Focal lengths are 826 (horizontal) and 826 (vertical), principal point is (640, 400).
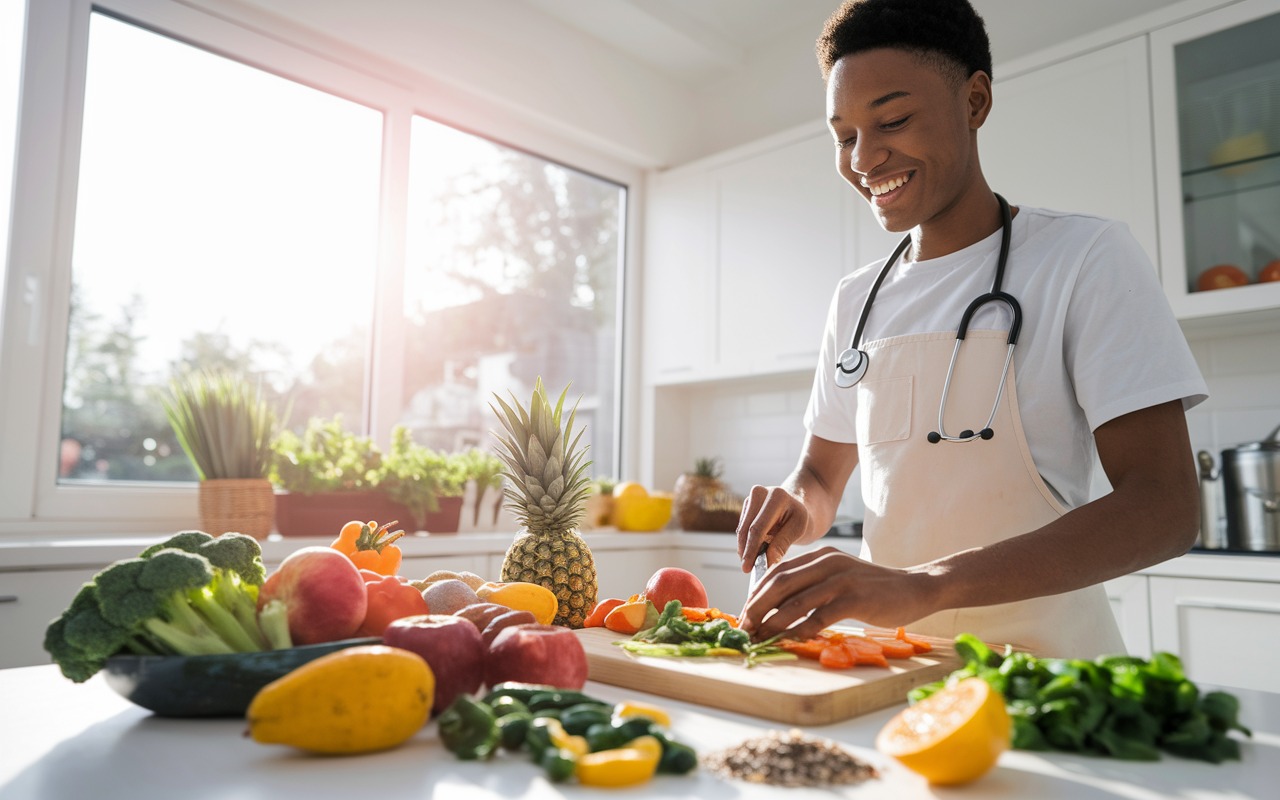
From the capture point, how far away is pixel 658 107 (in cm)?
420

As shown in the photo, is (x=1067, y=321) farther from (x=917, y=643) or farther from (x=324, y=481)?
(x=324, y=481)

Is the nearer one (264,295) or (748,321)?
(264,295)

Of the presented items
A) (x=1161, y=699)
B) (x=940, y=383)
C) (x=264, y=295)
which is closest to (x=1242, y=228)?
(x=940, y=383)

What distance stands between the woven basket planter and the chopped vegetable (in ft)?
7.19

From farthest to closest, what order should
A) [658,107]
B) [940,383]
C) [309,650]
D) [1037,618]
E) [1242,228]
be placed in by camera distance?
[658,107] < [1242,228] < [940,383] < [1037,618] < [309,650]

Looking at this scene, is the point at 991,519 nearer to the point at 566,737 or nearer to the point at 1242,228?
the point at 566,737

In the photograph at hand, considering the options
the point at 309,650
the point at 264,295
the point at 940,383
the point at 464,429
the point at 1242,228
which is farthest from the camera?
the point at 464,429

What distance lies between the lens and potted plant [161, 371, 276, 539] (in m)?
2.34

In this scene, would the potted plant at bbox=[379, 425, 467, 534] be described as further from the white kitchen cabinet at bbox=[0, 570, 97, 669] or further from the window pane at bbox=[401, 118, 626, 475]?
the white kitchen cabinet at bbox=[0, 570, 97, 669]

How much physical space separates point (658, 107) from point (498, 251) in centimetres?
120

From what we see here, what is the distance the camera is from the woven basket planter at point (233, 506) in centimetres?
234

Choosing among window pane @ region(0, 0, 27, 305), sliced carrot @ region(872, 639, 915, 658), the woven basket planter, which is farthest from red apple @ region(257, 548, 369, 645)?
window pane @ region(0, 0, 27, 305)

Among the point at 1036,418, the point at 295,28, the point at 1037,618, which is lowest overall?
the point at 1037,618

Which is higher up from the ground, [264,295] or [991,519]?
[264,295]
